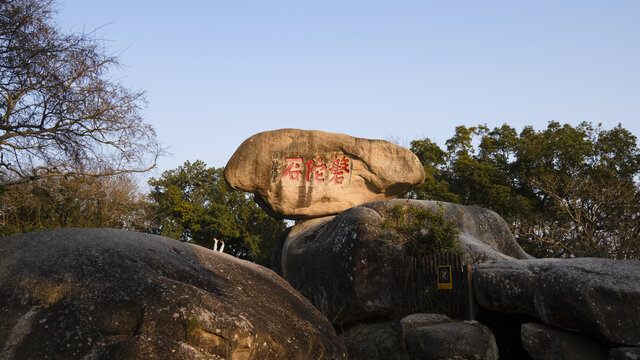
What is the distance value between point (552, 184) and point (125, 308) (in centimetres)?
2205

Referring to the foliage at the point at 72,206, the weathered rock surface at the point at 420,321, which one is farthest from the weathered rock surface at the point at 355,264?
the foliage at the point at 72,206

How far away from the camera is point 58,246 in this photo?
4.46 m

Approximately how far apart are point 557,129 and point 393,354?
2075cm

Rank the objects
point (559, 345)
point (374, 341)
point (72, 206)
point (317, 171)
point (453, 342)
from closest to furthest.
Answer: point (559, 345) < point (453, 342) < point (374, 341) < point (317, 171) < point (72, 206)

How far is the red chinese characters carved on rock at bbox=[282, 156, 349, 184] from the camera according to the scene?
14.4 metres

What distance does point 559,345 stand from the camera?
21.0 ft

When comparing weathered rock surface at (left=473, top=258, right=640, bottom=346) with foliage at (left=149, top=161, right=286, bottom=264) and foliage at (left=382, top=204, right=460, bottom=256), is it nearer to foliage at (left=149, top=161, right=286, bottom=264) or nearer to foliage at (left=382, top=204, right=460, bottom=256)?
foliage at (left=382, top=204, right=460, bottom=256)

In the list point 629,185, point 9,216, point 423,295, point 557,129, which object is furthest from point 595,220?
point 9,216

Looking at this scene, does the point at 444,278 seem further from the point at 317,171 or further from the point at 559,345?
the point at 317,171

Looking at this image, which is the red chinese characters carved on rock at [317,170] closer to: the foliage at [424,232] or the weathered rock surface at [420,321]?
the foliage at [424,232]

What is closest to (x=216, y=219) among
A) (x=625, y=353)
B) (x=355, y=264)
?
(x=355, y=264)

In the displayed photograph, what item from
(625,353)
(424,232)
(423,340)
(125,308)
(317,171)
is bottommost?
(423,340)

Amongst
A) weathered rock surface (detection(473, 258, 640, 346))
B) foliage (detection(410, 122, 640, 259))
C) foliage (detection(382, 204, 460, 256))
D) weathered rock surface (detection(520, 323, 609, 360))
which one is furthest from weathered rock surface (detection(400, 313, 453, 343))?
foliage (detection(410, 122, 640, 259))

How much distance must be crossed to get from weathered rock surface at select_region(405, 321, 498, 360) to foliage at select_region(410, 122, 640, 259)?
1368cm
